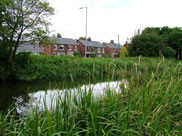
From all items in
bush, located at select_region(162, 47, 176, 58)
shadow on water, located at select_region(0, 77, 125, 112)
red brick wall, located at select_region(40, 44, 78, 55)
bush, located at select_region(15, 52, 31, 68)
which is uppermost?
red brick wall, located at select_region(40, 44, 78, 55)

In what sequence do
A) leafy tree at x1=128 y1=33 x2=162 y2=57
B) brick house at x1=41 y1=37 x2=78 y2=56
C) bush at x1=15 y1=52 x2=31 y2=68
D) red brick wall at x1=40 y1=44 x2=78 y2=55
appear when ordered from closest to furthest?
bush at x1=15 y1=52 x2=31 y2=68, leafy tree at x1=128 y1=33 x2=162 y2=57, red brick wall at x1=40 y1=44 x2=78 y2=55, brick house at x1=41 y1=37 x2=78 y2=56

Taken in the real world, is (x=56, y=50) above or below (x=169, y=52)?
above

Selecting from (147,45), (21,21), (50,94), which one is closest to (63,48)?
(147,45)

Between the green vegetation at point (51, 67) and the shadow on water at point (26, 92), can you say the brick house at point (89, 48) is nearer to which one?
the green vegetation at point (51, 67)

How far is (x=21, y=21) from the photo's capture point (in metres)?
10.1

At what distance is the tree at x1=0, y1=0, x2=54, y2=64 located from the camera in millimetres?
9727

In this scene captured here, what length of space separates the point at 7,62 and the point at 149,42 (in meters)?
16.7

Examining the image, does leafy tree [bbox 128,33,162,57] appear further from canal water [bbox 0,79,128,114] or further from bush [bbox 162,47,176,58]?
canal water [bbox 0,79,128,114]

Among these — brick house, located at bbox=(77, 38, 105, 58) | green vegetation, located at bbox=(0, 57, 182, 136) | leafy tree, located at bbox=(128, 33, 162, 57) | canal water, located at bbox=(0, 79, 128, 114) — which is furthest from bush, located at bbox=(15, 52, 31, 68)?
brick house, located at bbox=(77, 38, 105, 58)

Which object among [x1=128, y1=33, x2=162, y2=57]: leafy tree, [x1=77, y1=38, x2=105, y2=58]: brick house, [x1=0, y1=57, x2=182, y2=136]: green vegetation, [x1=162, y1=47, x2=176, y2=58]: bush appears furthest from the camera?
[x1=77, y1=38, x2=105, y2=58]: brick house

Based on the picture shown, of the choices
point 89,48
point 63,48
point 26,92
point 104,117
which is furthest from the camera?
point 89,48

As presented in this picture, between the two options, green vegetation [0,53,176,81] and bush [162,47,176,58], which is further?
bush [162,47,176,58]

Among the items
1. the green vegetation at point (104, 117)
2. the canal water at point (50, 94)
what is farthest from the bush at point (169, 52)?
the green vegetation at point (104, 117)

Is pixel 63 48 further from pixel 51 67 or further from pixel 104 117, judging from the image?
pixel 104 117
